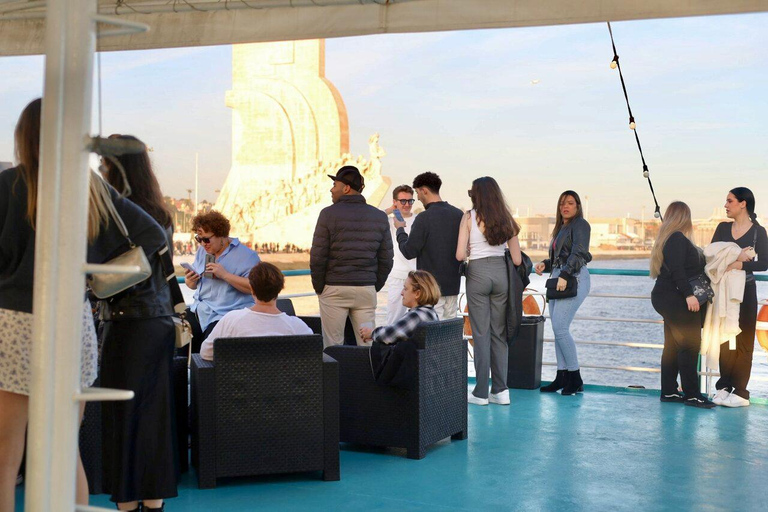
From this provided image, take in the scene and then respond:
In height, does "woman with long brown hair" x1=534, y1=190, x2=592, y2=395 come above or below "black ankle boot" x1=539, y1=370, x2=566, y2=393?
above

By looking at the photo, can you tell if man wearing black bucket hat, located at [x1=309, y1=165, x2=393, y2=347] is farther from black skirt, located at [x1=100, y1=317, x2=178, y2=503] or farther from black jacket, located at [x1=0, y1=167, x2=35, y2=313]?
black jacket, located at [x1=0, y1=167, x2=35, y2=313]

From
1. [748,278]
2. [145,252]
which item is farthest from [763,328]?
[145,252]

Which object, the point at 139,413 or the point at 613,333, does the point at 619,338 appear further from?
the point at 139,413

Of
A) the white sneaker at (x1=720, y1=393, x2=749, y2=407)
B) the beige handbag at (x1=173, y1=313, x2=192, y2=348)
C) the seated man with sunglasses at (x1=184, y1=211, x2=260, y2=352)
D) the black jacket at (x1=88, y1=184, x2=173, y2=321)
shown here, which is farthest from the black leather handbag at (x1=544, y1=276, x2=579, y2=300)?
the black jacket at (x1=88, y1=184, x2=173, y2=321)

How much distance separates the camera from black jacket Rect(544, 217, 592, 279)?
5.92 m

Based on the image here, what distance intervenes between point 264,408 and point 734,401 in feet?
11.4

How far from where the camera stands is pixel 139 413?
2668 mm

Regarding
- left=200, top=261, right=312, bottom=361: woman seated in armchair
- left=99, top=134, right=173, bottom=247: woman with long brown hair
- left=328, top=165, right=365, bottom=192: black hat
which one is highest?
Answer: left=328, top=165, right=365, bottom=192: black hat

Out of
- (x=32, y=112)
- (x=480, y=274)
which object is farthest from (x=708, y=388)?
(x=32, y=112)

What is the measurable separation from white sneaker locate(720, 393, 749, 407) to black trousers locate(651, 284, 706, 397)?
0.55 feet

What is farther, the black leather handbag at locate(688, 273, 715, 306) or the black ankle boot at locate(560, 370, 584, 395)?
the black ankle boot at locate(560, 370, 584, 395)

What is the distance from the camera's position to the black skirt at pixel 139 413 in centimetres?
259

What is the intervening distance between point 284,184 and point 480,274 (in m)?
30.9

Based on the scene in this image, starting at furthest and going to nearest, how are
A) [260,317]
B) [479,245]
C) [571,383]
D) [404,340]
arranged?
1. [571,383]
2. [479,245]
3. [404,340]
4. [260,317]
